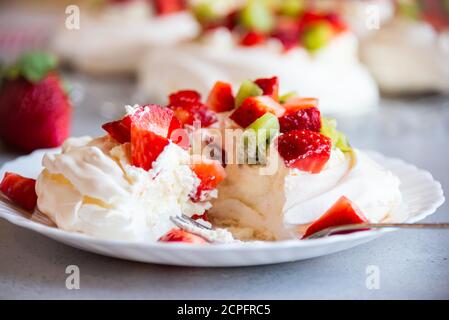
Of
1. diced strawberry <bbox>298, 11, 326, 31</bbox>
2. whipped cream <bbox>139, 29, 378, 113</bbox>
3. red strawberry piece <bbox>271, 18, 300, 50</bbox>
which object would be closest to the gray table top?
whipped cream <bbox>139, 29, 378, 113</bbox>

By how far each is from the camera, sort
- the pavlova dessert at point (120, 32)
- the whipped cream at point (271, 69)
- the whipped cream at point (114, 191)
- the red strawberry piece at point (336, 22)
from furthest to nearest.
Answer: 1. the pavlova dessert at point (120, 32)
2. the red strawberry piece at point (336, 22)
3. the whipped cream at point (271, 69)
4. the whipped cream at point (114, 191)

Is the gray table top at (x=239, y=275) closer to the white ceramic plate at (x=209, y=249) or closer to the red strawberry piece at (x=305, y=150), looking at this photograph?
the white ceramic plate at (x=209, y=249)

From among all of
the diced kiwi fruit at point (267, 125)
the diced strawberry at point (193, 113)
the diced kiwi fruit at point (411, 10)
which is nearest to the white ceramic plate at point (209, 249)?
the diced kiwi fruit at point (267, 125)

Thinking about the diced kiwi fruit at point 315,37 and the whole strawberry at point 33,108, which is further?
the diced kiwi fruit at point 315,37

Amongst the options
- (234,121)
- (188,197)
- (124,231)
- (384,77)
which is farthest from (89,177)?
(384,77)

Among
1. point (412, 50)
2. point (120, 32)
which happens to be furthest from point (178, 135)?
point (120, 32)

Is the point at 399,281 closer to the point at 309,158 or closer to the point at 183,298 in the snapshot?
the point at 309,158

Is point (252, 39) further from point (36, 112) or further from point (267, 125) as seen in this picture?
point (267, 125)
